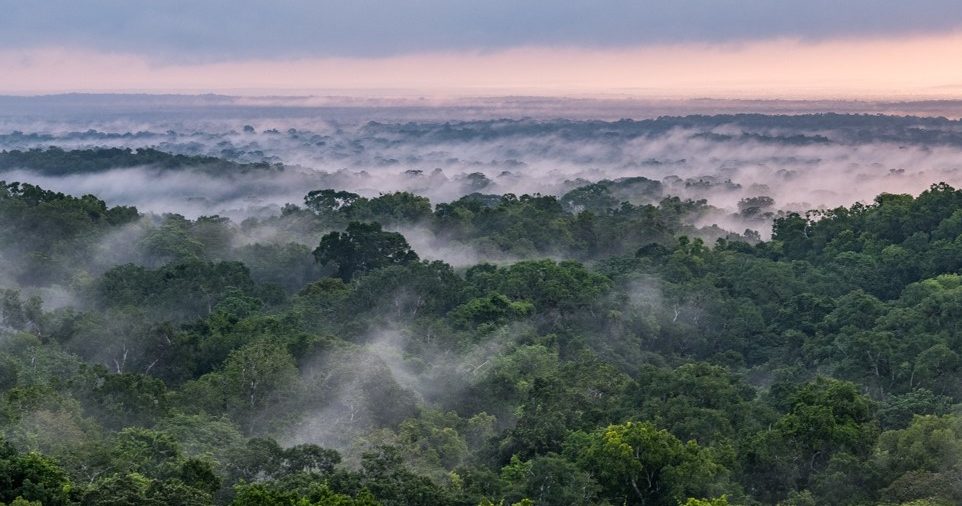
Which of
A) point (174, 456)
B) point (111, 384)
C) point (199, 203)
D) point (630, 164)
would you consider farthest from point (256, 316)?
point (630, 164)

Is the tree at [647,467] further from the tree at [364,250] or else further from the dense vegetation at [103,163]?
A: the dense vegetation at [103,163]

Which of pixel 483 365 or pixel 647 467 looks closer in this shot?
pixel 647 467

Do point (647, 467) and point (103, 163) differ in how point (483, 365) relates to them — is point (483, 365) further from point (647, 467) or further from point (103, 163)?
point (103, 163)

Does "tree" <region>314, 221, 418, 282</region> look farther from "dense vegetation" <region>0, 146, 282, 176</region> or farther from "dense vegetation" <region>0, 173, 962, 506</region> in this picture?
"dense vegetation" <region>0, 146, 282, 176</region>

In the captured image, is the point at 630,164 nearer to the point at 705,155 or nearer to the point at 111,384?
the point at 705,155

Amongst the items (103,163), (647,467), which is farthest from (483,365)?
(103,163)

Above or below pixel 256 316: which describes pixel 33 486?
above

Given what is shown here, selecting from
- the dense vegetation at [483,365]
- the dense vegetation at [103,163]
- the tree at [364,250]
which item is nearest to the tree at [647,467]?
the dense vegetation at [483,365]
